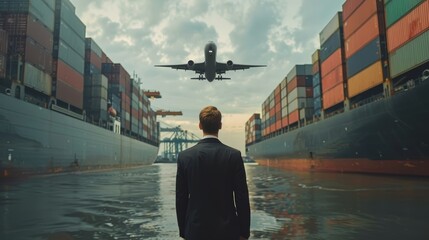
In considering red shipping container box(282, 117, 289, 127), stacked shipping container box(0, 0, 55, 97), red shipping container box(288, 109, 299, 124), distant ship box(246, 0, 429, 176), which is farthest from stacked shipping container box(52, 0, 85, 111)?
red shipping container box(282, 117, 289, 127)

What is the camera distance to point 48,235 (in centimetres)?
671

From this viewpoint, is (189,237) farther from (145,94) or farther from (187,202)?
(145,94)

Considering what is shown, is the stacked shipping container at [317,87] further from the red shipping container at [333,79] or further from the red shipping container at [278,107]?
the red shipping container at [278,107]

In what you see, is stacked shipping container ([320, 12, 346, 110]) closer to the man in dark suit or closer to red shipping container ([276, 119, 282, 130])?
red shipping container ([276, 119, 282, 130])

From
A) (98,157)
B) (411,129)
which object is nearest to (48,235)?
(411,129)

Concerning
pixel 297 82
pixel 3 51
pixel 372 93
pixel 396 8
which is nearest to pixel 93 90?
pixel 3 51

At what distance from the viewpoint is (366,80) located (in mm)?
31031

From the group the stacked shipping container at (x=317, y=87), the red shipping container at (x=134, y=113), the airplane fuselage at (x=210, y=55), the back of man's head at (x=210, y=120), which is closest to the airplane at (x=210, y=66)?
the airplane fuselage at (x=210, y=55)

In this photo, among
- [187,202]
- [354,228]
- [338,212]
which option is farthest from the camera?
[338,212]

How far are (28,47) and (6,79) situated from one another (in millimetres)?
4024

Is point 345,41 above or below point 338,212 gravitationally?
above

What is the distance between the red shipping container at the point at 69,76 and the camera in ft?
123

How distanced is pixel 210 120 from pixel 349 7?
125ft

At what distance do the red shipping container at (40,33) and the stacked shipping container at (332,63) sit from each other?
105 ft
